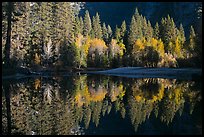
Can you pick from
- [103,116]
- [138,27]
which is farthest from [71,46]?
[103,116]

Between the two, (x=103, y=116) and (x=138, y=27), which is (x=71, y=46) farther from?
(x=103, y=116)

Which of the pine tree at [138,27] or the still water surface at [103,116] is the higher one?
the pine tree at [138,27]

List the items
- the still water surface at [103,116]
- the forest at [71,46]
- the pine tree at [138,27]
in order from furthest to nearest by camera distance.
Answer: the pine tree at [138,27] < the forest at [71,46] < the still water surface at [103,116]

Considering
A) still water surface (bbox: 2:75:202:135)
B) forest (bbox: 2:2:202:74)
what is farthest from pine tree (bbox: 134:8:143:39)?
still water surface (bbox: 2:75:202:135)

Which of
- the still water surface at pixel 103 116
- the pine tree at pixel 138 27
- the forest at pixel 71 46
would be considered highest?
the pine tree at pixel 138 27

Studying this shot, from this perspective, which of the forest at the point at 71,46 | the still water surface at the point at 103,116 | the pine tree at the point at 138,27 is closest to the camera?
the still water surface at the point at 103,116

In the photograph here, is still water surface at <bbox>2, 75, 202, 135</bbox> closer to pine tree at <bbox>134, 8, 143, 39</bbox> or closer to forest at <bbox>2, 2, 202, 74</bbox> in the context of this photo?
forest at <bbox>2, 2, 202, 74</bbox>

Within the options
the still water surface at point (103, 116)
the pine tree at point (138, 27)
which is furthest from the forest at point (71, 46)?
the still water surface at point (103, 116)

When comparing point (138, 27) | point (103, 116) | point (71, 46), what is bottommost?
point (103, 116)

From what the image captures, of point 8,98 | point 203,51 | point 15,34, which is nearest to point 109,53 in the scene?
point 15,34

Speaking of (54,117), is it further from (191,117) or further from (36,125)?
(191,117)

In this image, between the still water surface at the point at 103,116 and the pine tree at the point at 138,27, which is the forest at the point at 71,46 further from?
the still water surface at the point at 103,116

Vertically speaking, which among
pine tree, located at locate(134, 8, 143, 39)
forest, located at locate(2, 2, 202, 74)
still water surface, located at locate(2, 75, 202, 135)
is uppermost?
pine tree, located at locate(134, 8, 143, 39)

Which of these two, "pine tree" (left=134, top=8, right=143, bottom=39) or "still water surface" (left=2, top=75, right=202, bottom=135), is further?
"pine tree" (left=134, top=8, right=143, bottom=39)
